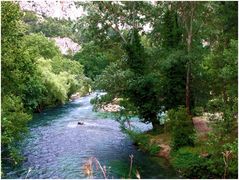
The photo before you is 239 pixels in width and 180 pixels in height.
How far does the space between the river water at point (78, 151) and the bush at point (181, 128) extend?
191 cm

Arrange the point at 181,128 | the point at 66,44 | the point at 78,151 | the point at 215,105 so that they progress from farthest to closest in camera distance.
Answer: the point at 66,44 → the point at 78,151 → the point at 181,128 → the point at 215,105

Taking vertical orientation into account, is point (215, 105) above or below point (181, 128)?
above

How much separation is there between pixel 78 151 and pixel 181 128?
9065 millimetres

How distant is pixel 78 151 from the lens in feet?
109

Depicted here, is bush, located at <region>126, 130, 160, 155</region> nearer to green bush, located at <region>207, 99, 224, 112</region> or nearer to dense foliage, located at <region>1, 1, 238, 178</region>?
dense foliage, located at <region>1, 1, 238, 178</region>

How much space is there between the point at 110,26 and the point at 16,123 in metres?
15.3

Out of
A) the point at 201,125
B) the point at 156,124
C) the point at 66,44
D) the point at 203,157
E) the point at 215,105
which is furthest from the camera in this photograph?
the point at 66,44

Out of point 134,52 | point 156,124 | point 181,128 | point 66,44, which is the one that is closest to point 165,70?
point 134,52

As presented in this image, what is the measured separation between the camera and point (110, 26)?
124ft

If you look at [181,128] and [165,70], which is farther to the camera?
[165,70]

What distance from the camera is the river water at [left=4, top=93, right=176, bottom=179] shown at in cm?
2760

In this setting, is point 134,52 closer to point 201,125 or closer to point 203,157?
point 201,125

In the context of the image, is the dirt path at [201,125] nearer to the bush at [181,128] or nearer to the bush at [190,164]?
the bush at [181,128]

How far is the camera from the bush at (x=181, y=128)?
2855cm
